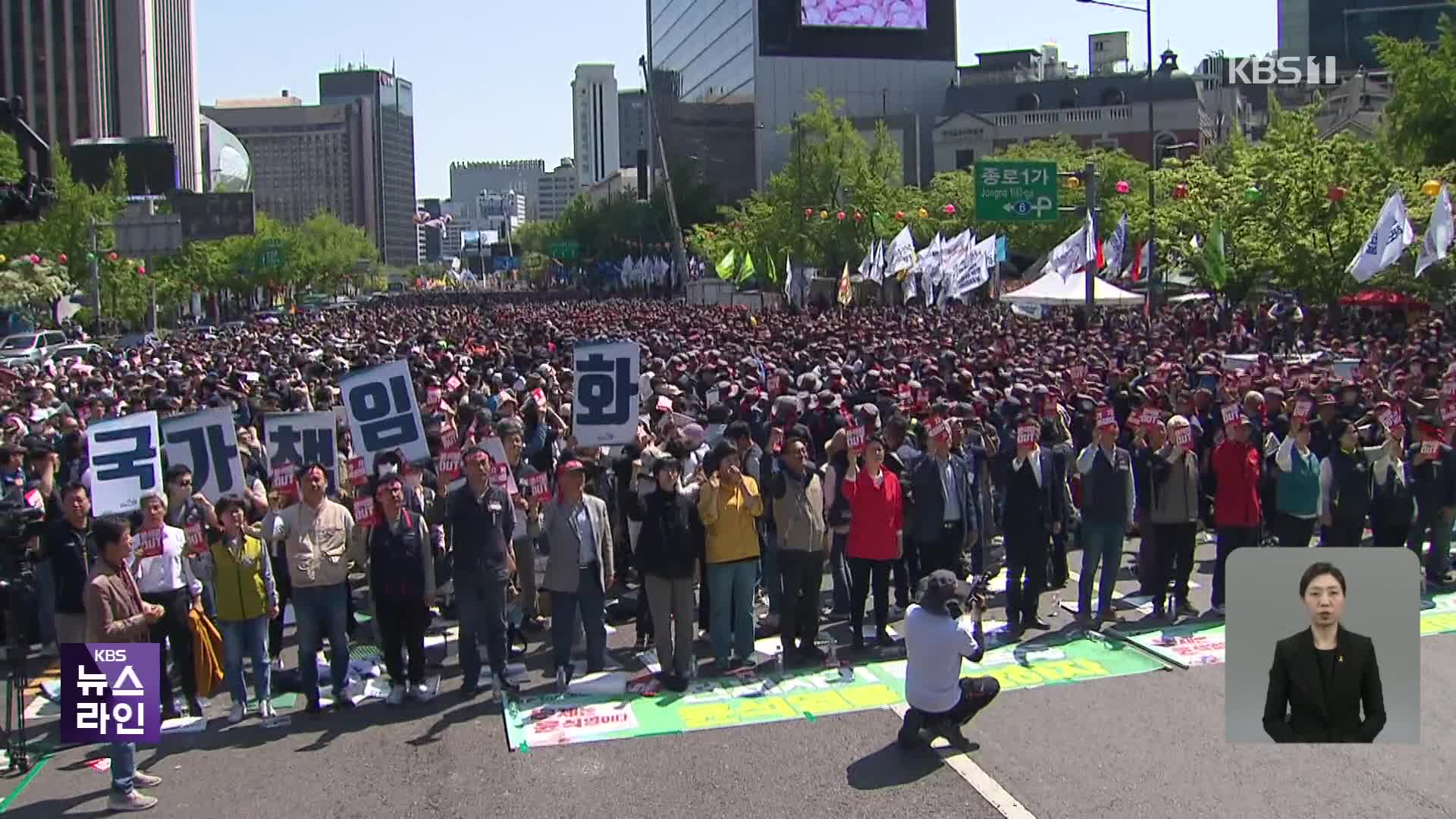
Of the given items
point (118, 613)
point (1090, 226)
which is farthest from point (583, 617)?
point (1090, 226)

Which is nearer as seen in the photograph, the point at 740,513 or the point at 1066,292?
the point at 740,513

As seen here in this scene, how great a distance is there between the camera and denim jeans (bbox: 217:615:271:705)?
29.8 ft

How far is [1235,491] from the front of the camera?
36.0 ft

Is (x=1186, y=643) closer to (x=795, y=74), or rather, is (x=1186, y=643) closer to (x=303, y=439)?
(x=303, y=439)

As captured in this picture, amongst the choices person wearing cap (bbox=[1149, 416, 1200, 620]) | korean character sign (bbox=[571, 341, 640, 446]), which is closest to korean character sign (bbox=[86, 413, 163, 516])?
korean character sign (bbox=[571, 341, 640, 446])

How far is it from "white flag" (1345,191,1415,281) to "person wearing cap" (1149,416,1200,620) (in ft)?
42.7

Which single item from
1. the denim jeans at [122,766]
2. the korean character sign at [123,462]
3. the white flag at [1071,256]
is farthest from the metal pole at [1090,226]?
the denim jeans at [122,766]

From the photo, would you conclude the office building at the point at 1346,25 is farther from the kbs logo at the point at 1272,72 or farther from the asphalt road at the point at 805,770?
the asphalt road at the point at 805,770

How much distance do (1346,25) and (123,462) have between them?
113 metres

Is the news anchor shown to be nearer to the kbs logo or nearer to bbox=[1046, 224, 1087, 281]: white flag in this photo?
bbox=[1046, 224, 1087, 281]: white flag

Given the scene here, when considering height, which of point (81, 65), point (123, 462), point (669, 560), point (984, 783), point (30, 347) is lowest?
point (984, 783)

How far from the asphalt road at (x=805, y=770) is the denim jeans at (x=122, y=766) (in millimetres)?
200

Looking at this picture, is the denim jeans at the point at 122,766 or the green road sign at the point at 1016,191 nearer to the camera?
the denim jeans at the point at 122,766

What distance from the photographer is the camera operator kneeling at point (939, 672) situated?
791cm
